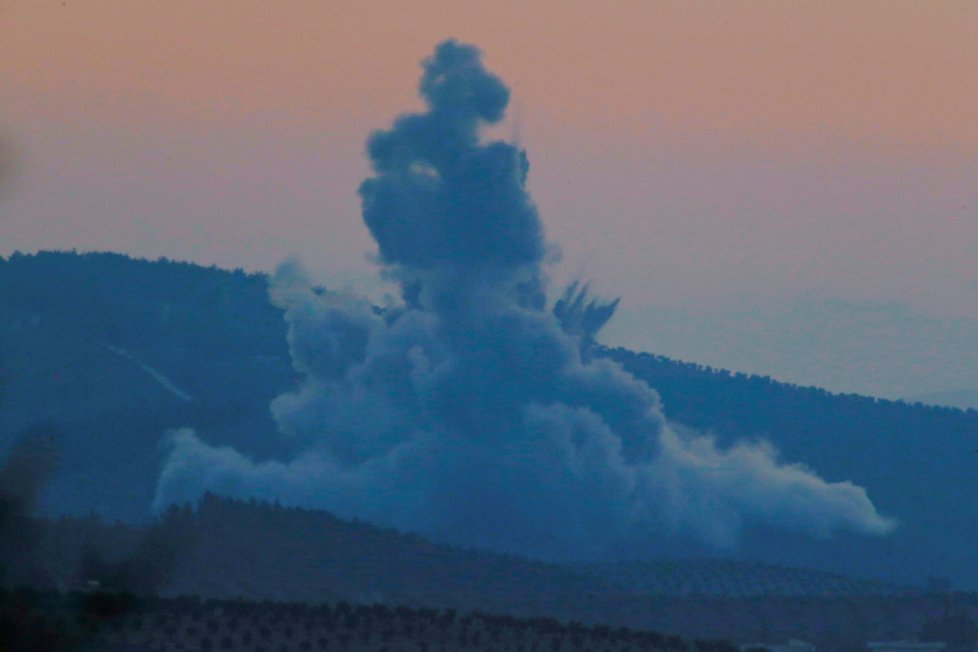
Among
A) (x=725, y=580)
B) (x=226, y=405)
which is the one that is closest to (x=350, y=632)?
(x=725, y=580)

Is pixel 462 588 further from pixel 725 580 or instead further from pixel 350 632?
pixel 350 632

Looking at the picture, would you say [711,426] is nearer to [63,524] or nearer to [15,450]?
→ [63,524]

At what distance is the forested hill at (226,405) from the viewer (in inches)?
5399

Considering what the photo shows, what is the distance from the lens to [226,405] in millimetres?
154500

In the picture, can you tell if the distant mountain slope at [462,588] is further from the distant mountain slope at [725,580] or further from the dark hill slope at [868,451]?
the dark hill slope at [868,451]

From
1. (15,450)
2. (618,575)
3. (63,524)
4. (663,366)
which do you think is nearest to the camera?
(15,450)

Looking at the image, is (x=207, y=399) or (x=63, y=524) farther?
(x=207, y=399)


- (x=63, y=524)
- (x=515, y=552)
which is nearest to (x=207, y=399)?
(x=515, y=552)

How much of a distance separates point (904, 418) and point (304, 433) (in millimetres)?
48403

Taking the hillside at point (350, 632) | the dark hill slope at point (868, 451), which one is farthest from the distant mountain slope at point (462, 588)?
the dark hill slope at point (868, 451)

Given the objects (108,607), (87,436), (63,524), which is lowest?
(108,607)

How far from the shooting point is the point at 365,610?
67938 millimetres

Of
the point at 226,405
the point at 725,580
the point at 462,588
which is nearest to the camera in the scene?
the point at 462,588

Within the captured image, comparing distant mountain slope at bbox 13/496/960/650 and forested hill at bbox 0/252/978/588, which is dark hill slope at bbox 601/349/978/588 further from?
distant mountain slope at bbox 13/496/960/650
